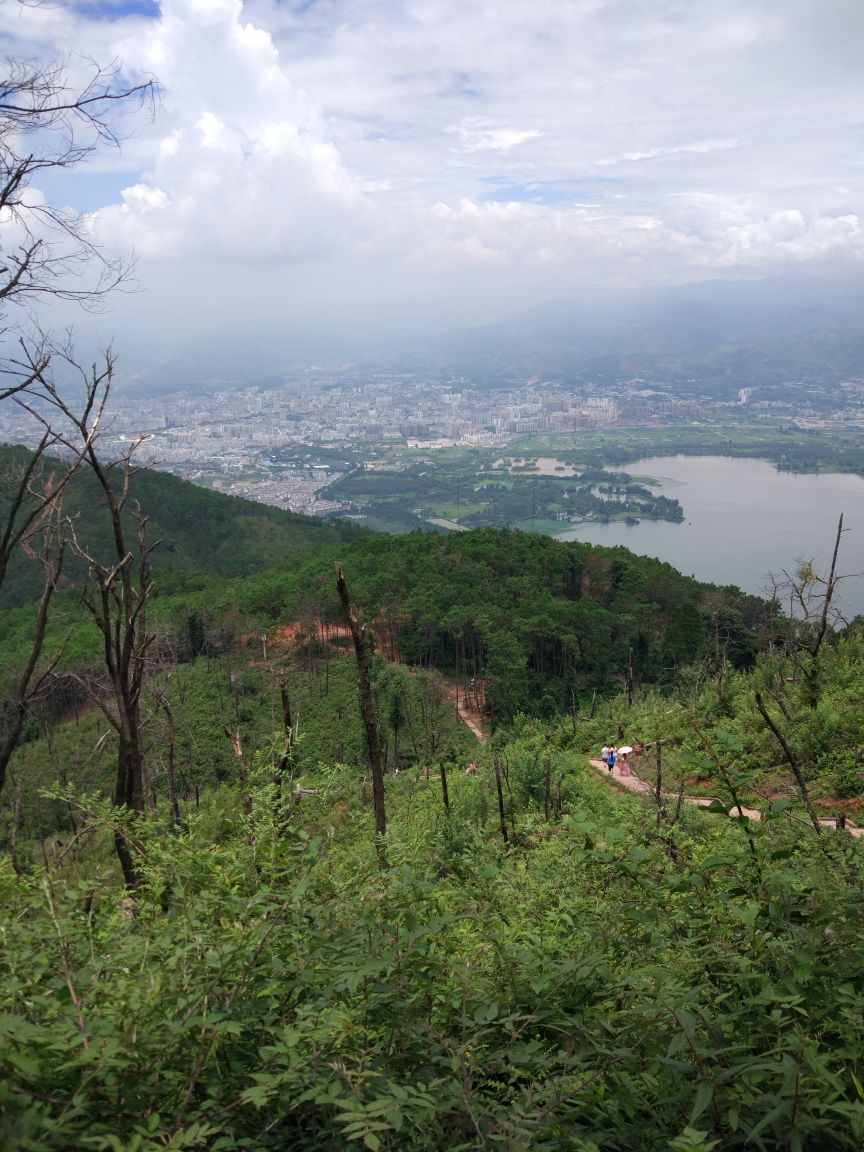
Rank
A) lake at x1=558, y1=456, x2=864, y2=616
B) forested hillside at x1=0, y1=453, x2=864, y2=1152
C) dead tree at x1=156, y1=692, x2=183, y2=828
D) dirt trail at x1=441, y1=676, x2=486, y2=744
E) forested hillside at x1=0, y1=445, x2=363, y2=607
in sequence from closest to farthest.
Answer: forested hillside at x1=0, y1=453, x2=864, y2=1152 < dead tree at x1=156, y1=692, x2=183, y2=828 < dirt trail at x1=441, y1=676, x2=486, y2=744 < forested hillside at x1=0, y1=445, x2=363, y2=607 < lake at x1=558, y1=456, x2=864, y2=616

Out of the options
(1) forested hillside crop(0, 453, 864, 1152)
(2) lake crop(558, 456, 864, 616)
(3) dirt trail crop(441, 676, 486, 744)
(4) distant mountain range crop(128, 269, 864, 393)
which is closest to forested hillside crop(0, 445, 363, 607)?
(3) dirt trail crop(441, 676, 486, 744)

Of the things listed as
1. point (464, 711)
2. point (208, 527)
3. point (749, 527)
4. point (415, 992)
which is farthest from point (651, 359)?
point (415, 992)

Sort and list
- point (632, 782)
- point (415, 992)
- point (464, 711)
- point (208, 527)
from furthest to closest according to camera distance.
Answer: point (208, 527) < point (464, 711) < point (632, 782) < point (415, 992)

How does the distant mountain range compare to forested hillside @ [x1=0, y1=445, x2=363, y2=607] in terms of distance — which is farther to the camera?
the distant mountain range

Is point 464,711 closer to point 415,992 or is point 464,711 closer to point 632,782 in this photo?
point 632,782

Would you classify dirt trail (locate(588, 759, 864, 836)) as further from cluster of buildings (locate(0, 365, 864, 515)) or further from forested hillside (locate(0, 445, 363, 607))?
cluster of buildings (locate(0, 365, 864, 515))

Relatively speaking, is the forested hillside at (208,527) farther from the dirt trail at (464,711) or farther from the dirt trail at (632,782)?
the dirt trail at (632,782)

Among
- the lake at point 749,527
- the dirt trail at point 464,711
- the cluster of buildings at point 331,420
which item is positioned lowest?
the dirt trail at point 464,711

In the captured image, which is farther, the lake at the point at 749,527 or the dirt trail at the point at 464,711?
the lake at the point at 749,527

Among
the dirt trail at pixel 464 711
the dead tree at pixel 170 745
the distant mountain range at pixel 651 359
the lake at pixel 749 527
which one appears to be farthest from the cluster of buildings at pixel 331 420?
the dead tree at pixel 170 745
